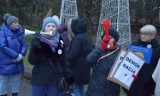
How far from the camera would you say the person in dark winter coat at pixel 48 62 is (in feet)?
17.7

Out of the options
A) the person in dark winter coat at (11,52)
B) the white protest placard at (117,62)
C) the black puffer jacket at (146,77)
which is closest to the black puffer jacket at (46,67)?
the white protest placard at (117,62)

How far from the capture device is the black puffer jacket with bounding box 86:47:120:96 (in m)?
5.11

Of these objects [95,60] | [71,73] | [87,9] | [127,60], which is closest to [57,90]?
[71,73]

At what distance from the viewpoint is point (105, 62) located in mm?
5133

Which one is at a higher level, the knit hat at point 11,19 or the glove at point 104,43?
the knit hat at point 11,19

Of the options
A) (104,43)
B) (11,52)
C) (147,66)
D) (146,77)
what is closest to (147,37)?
(147,66)

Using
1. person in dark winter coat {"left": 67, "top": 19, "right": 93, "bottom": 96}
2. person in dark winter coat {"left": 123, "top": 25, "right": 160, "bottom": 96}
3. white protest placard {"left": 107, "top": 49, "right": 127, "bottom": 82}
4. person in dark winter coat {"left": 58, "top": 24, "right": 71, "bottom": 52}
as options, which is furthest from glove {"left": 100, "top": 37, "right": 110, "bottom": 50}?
person in dark winter coat {"left": 58, "top": 24, "right": 71, "bottom": 52}

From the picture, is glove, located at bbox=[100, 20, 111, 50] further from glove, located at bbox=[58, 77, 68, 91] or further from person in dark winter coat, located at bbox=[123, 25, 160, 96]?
glove, located at bbox=[58, 77, 68, 91]

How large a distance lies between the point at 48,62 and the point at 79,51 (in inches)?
32.1

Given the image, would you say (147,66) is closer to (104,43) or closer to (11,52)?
(104,43)

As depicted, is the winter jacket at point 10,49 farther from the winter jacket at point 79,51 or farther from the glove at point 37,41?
the glove at point 37,41

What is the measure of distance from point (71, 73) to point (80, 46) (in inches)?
20.3

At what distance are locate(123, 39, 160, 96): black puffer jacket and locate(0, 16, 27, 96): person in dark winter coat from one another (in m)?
2.45

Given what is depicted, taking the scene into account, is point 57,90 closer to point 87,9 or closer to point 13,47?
point 13,47
